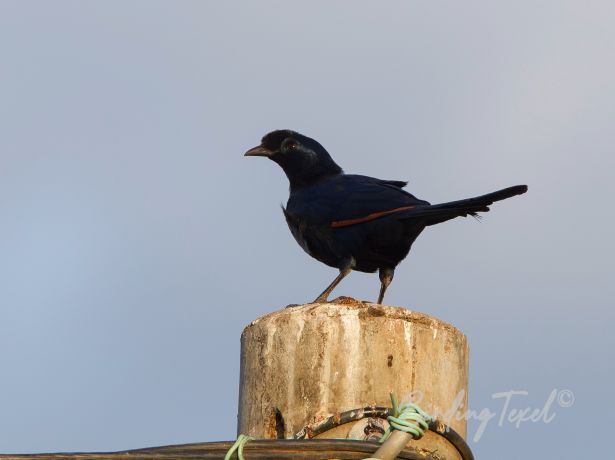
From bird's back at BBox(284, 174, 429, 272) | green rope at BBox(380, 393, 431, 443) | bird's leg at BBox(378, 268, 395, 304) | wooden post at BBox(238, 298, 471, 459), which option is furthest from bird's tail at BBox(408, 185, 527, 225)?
green rope at BBox(380, 393, 431, 443)

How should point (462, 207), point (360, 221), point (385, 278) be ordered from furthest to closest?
point (385, 278) < point (360, 221) < point (462, 207)

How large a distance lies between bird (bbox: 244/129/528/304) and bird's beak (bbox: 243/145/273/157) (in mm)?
1117

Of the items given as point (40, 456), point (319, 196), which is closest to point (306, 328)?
point (40, 456)

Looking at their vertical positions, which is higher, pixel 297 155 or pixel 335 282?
pixel 297 155

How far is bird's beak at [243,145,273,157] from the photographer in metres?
9.54

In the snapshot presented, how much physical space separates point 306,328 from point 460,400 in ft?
1.96

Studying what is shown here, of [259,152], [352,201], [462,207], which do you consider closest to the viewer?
[462,207]

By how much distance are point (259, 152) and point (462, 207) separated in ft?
9.58

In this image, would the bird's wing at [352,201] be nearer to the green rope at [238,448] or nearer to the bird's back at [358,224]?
the bird's back at [358,224]

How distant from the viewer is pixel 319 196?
26.8ft

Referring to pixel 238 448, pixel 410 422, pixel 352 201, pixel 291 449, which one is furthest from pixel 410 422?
pixel 352 201

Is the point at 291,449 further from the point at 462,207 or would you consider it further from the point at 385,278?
the point at 385,278

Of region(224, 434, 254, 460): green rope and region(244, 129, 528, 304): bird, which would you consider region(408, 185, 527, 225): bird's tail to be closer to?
region(244, 129, 528, 304): bird

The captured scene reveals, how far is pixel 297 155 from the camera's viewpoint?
9.37 m
